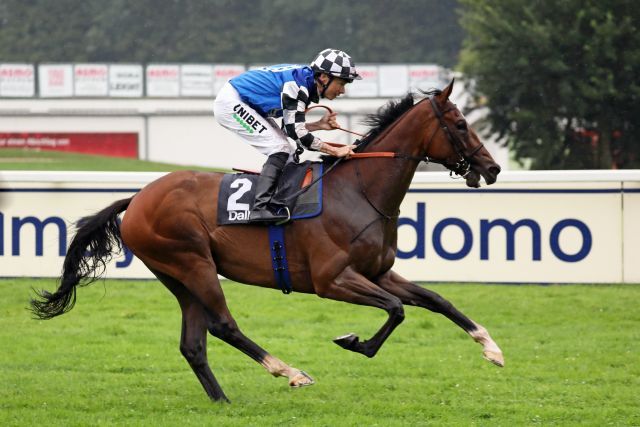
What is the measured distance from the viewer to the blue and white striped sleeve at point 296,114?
6707 mm

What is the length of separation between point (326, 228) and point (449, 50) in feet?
136

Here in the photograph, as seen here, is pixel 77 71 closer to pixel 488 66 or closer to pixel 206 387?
pixel 488 66

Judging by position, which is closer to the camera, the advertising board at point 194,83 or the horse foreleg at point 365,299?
the horse foreleg at point 365,299

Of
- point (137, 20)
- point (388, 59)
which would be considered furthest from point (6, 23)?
point (388, 59)

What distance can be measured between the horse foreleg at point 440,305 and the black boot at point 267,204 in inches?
27.4

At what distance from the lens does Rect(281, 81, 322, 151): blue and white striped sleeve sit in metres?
6.71

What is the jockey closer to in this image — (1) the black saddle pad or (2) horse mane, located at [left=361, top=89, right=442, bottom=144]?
(1) the black saddle pad

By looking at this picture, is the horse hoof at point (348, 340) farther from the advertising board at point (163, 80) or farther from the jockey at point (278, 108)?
the advertising board at point (163, 80)

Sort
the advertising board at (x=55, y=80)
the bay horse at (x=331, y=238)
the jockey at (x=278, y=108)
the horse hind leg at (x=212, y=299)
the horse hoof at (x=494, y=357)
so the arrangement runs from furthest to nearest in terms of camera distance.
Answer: the advertising board at (x=55, y=80), the horse hind leg at (x=212, y=299), the jockey at (x=278, y=108), the bay horse at (x=331, y=238), the horse hoof at (x=494, y=357)

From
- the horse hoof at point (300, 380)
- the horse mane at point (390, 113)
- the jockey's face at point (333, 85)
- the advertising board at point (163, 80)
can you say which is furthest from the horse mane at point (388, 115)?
the advertising board at point (163, 80)

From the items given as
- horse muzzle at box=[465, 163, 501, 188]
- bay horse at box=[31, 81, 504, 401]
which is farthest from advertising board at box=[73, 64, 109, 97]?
horse muzzle at box=[465, 163, 501, 188]

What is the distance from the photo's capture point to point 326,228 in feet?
22.1

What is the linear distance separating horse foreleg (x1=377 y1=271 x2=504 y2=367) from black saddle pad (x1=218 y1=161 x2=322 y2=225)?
60 cm

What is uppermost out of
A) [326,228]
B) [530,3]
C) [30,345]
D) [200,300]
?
[530,3]
